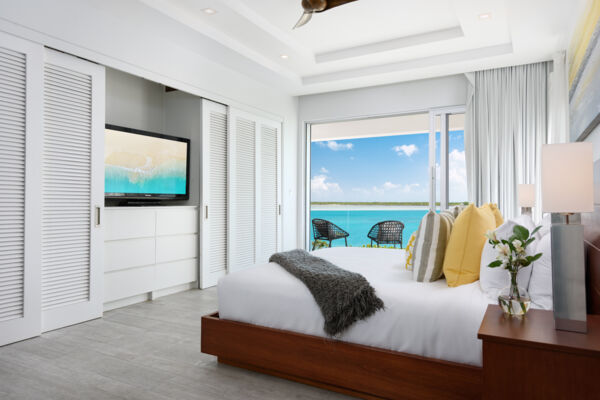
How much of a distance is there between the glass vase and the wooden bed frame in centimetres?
30

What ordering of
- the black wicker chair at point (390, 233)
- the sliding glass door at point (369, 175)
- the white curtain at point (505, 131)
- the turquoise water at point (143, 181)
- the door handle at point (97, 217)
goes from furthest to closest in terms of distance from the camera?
the sliding glass door at point (369, 175)
the black wicker chair at point (390, 233)
the white curtain at point (505, 131)
the turquoise water at point (143, 181)
the door handle at point (97, 217)

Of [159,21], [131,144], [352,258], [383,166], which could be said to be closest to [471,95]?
[352,258]

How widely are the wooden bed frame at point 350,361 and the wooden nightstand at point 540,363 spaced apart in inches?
16.4

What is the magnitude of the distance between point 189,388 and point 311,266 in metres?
0.92

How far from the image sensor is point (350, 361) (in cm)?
194

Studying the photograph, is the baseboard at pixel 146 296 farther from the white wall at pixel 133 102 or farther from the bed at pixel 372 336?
the white wall at pixel 133 102

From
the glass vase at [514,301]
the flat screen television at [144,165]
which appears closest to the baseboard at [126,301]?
the flat screen television at [144,165]

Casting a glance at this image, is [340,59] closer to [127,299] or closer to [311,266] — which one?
[311,266]

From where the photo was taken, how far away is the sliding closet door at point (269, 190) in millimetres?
5352

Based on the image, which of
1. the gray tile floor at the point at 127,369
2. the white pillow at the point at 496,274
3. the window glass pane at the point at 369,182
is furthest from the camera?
the window glass pane at the point at 369,182

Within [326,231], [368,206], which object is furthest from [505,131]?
[368,206]

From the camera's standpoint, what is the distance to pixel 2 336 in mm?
2639

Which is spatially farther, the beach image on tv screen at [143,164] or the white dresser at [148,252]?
the beach image on tv screen at [143,164]

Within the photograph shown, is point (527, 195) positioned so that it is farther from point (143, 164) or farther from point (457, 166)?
point (143, 164)
